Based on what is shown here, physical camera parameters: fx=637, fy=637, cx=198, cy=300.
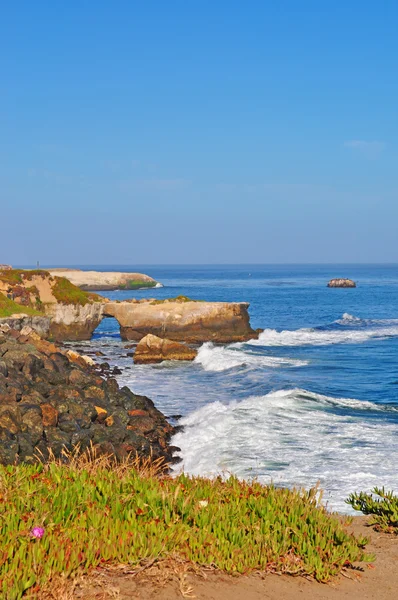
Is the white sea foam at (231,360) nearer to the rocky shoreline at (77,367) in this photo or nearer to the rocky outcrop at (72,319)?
the rocky shoreline at (77,367)

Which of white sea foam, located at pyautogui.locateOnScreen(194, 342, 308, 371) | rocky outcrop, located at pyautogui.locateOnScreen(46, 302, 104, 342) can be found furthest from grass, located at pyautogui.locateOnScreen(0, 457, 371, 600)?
rocky outcrop, located at pyautogui.locateOnScreen(46, 302, 104, 342)

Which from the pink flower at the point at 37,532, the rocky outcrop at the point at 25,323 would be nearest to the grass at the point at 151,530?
the pink flower at the point at 37,532

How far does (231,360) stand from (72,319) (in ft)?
54.8

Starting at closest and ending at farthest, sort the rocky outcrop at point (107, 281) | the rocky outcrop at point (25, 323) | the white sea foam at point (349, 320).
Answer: the rocky outcrop at point (25, 323)
the white sea foam at point (349, 320)
the rocky outcrop at point (107, 281)

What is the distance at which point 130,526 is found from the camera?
6.60m

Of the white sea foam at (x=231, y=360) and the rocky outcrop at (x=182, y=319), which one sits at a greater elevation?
the rocky outcrop at (x=182, y=319)

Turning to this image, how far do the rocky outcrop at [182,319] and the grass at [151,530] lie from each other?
133 feet

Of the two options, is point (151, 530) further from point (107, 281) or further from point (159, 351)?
point (107, 281)

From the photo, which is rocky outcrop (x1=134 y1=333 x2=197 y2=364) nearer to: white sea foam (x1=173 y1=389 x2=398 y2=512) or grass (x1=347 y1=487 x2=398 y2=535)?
white sea foam (x1=173 y1=389 x2=398 y2=512)

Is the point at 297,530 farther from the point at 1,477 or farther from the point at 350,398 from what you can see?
the point at 350,398

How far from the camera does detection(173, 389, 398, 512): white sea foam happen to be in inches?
668

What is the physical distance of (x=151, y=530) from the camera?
21.7 ft

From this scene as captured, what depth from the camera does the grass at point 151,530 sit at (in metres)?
5.94

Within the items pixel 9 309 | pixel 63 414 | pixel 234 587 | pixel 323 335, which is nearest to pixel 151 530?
pixel 234 587
